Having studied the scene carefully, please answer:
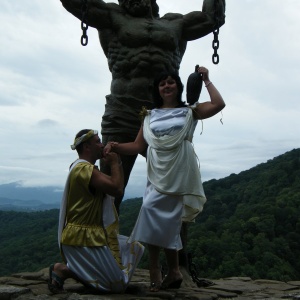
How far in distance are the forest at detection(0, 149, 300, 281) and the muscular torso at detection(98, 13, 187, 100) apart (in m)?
6.27

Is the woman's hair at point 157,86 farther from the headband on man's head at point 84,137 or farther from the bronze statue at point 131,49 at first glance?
the bronze statue at point 131,49

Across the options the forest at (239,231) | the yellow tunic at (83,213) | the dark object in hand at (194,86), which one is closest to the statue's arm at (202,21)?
the dark object in hand at (194,86)

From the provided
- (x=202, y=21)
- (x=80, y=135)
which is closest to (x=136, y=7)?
(x=202, y=21)

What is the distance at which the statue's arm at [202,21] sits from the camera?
17.6ft

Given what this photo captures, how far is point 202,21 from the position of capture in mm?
→ 5383

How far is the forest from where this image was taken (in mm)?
14070

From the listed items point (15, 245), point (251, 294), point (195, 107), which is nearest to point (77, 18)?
point (195, 107)

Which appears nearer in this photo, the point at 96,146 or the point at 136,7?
the point at 96,146

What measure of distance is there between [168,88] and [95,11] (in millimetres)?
1420

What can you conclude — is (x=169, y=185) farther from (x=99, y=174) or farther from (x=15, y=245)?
(x=15, y=245)

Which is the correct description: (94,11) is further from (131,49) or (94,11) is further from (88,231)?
(88,231)

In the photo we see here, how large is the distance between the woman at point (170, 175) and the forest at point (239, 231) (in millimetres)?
6860

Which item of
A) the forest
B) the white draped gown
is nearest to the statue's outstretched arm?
the white draped gown

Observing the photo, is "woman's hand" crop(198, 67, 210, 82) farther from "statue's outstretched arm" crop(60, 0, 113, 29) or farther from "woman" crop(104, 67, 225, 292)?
"statue's outstretched arm" crop(60, 0, 113, 29)
